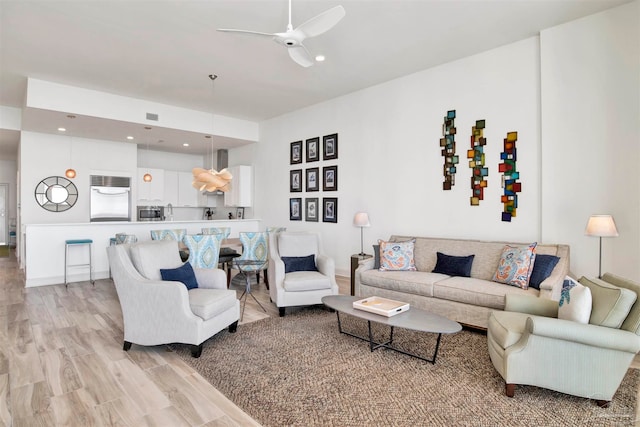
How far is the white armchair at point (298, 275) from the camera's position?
405cm

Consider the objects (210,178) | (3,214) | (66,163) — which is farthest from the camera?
(3,214)

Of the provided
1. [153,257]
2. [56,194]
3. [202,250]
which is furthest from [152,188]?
[153,257]

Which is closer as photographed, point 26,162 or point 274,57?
point 274,57

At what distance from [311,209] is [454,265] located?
3.14 m

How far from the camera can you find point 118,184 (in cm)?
771

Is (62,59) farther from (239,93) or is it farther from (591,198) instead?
(591,198)

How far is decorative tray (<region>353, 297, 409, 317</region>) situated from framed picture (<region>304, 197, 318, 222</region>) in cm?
340

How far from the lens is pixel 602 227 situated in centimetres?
315

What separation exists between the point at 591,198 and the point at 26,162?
8.94 m

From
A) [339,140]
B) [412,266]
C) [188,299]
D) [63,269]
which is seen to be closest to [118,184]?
[63,269]

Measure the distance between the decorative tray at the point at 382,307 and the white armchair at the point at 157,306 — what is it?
1275 millimetres

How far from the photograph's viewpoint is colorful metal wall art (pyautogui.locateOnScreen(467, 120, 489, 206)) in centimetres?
439

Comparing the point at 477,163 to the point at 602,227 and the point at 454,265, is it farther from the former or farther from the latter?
the point at 602,227

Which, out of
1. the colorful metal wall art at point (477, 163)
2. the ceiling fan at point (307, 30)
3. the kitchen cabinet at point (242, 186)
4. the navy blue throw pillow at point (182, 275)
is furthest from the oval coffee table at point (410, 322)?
the kitchen cabinet at point (242, 186)
